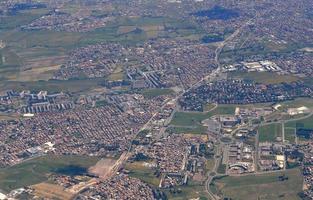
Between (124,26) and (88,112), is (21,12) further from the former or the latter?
(88,112)

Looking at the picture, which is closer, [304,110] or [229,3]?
[304,110]

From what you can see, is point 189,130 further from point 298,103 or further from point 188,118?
point 298,103

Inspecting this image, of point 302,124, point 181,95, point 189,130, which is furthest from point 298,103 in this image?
point 189,130

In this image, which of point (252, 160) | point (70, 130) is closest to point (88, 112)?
point (70, 130)

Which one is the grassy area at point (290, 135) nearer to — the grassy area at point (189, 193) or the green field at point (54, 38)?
the grassy area at point (189, 193)

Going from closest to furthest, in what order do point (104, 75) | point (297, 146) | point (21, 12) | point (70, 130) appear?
point (297, 146) → point (70, 130) → point (104, 75) → point (21, 12)

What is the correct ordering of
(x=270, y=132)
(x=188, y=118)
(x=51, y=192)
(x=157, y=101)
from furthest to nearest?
(x=157, y=101)
(x=188, y=118)
(x=270, y=132)
(x=51, y=192)

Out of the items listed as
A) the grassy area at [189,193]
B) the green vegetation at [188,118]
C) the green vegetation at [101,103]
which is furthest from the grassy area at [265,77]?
the grassy area at [189,193]
